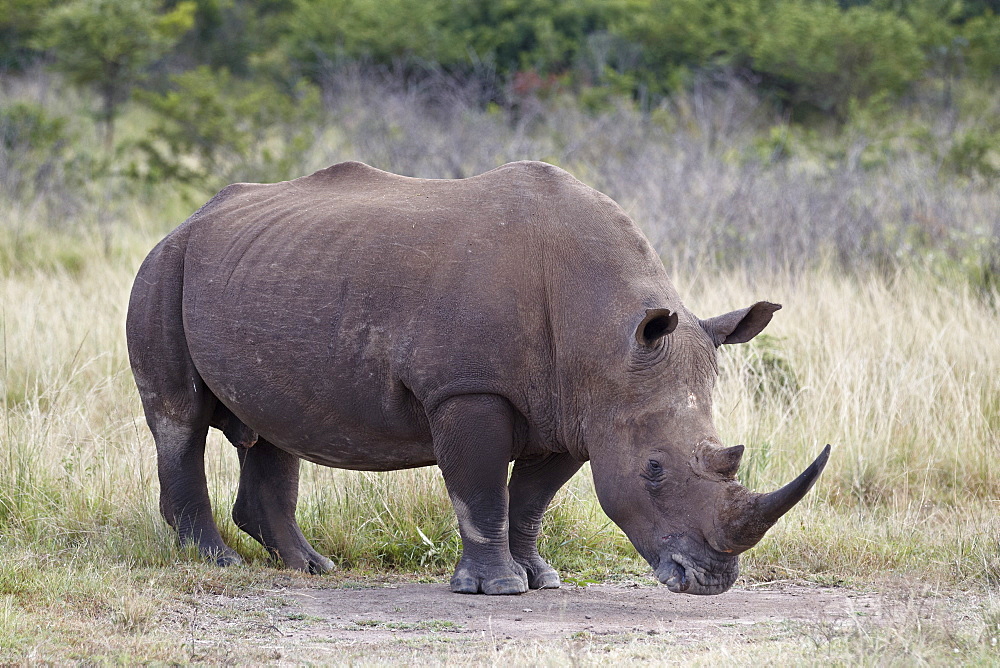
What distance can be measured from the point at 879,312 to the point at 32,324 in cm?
574

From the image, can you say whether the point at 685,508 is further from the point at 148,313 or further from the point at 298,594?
the point at 148,313

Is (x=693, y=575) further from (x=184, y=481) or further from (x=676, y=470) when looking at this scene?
(x=184, y=481)

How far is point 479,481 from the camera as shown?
511 centimetres

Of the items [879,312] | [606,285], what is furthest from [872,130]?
[606,285]

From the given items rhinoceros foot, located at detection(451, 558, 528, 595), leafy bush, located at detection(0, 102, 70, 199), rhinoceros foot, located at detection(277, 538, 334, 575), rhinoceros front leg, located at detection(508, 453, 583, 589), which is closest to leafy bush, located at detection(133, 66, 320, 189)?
leafy bush, located at detection(0, 102, 70, 199)

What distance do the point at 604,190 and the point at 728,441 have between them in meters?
6.78

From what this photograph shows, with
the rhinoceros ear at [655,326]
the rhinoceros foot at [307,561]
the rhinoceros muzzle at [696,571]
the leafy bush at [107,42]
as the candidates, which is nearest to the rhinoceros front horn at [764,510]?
the rhinoceros muzzle at [696,571]

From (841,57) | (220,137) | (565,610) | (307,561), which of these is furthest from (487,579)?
(841,57)

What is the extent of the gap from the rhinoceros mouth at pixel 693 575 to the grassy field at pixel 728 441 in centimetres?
21

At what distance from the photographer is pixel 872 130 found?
57.2 feet

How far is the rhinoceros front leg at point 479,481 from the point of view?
16.5 ft

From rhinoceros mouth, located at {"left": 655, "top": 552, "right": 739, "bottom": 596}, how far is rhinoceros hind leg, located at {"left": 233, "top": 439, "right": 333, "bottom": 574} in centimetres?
194

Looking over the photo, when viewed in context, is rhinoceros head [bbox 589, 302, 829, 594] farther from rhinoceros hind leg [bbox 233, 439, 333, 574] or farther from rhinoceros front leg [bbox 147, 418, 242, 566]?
rhinoceros front leg [bbox 147, 418, 242, 566]

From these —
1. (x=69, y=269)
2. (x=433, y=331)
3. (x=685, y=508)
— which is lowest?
(x=69, y=269)
